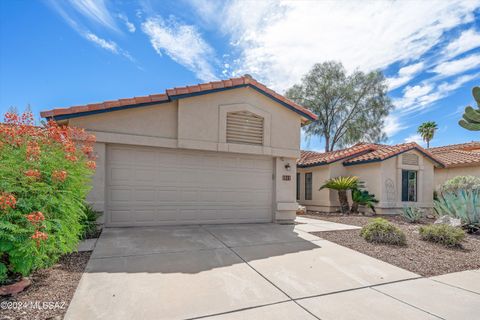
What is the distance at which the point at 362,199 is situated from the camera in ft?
40.7

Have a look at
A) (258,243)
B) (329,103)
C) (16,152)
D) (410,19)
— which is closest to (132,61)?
(16,152)

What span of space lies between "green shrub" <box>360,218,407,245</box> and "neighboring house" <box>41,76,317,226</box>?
302 cm

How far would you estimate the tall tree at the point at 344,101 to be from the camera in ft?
73.7

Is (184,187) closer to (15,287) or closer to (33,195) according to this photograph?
(33,195)

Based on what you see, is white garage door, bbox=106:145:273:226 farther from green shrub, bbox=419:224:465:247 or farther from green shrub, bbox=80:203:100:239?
green shrub, bbox=419:224:465:247

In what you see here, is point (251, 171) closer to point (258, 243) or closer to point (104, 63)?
point (258, 243)

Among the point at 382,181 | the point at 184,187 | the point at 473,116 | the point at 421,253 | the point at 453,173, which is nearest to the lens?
the point at 421,253

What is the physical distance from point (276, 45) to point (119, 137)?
26.3 ft

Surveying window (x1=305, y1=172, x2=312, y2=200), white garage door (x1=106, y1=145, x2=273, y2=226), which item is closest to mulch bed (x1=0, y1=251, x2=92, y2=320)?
white garage door (x1=106, y1=145, x2=273, y2=226)

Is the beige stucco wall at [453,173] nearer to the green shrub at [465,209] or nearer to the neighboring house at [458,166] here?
the neighboring house at [458,166]

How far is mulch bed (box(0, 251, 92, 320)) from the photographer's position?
2.72 m

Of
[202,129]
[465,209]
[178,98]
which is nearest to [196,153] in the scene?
[202,129]

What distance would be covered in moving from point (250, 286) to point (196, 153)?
210 inches

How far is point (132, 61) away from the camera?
9.58m
